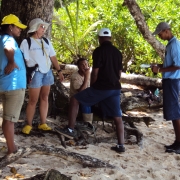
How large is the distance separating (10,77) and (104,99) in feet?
5.44

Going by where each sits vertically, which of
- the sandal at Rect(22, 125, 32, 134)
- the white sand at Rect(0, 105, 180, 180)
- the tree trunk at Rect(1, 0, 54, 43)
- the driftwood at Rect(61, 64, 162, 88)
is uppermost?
the tree trunk at Rect(1, 0, 54, 43)

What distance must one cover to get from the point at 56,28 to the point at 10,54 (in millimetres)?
9337

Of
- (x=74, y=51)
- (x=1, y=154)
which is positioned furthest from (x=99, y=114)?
(x=74, y=51)

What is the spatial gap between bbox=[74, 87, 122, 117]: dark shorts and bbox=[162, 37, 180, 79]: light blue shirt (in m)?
0.81

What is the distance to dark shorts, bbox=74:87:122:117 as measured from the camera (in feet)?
17.0

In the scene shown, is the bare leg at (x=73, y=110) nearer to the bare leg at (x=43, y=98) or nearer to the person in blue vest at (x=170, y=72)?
the bare leg at (x=43, y=98)

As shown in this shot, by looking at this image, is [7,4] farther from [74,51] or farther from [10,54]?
[74,51]

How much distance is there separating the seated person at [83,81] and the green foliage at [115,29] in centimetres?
602

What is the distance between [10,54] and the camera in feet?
13.3

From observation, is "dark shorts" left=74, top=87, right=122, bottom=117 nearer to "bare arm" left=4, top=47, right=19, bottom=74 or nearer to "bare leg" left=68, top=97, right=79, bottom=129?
"bare leg" left=68, top=97, right=79, bottom=129

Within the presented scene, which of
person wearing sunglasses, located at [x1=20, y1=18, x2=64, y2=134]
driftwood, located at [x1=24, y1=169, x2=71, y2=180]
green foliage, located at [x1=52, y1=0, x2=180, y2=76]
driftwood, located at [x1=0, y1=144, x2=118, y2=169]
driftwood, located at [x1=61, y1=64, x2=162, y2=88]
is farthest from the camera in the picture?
green foliage, located at [x1=52, y1=0, x2=180, y2=76]

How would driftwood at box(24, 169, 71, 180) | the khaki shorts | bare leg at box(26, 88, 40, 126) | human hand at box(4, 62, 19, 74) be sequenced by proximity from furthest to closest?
1. bare leg at box(26, 88, 40, 126)
2. the khaki shorts
3. human hand at box(4, 62, 19, 74)
4. driftwood at box(24, 169, 71, 180)

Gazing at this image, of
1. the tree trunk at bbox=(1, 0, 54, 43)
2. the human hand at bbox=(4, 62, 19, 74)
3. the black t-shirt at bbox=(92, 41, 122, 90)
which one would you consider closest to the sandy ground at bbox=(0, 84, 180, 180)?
the black t-shirt at bbox=(92, 41, 122, 90)

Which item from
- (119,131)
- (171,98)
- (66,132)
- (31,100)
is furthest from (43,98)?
(171,98)
